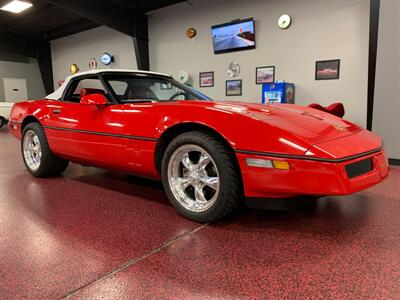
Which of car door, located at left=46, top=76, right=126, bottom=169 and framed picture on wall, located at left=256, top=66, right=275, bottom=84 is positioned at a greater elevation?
framed picture on wall, located at left=256, top=66, right=275, bottom=84

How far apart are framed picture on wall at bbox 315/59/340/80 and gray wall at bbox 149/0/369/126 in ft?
0.23

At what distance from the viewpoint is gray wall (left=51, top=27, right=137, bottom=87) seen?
26.7ft

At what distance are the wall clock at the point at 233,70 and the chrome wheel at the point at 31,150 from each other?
4062 mm

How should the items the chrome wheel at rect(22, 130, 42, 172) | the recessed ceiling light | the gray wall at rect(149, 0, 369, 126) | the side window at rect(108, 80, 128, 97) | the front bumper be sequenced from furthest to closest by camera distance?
the recessed ceiling light → the gray wall at rect(149, 0, 369, 126) → the chrome wheel at rect(22, 130, 42, 172) → the side window at rect(108, 80, 128, 97) → the front bumper

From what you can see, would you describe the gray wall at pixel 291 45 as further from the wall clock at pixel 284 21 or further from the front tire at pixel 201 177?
the front tire at pixel 201 177

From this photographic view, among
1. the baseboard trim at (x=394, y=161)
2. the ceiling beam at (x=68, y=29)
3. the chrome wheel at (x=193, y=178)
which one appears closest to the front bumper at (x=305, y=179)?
the chrome wheel at (x=193, y=178)

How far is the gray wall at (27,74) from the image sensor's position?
1211 cm

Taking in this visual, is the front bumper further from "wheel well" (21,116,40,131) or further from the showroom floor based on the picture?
"wheel well" (21,116,40,131)

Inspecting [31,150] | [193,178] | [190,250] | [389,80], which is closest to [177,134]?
[193,178]

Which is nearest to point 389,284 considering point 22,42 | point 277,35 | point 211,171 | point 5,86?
point 211,171

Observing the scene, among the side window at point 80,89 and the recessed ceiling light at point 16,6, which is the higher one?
the recessed ceiling light at point 16,6

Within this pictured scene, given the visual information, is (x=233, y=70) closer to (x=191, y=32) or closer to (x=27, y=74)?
(x=191, y=32)

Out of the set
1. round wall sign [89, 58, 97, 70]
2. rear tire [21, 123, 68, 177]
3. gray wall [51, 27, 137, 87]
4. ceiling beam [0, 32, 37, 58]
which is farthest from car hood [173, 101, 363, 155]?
ceiling beam [0, 32, 37, 58]

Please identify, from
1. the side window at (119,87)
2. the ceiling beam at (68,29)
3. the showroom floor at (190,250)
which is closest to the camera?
the showroom floor at (190,250)
